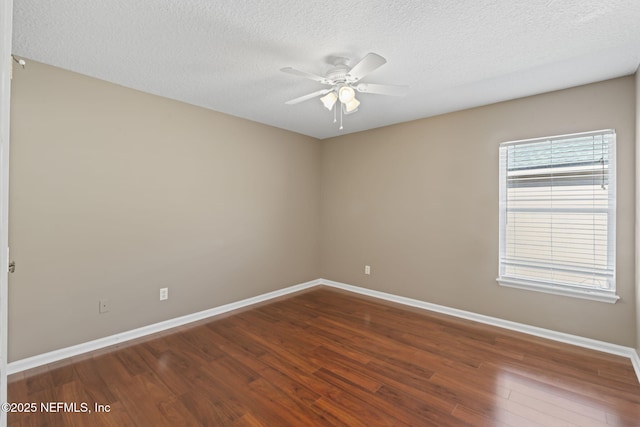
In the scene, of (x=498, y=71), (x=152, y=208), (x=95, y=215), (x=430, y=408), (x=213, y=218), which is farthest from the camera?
(x=213, y=218)

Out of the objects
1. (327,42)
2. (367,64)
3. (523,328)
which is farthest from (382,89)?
(523,328)

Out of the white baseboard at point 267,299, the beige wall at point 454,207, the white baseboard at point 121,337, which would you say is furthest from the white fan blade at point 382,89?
the white baseboard at point 121,337

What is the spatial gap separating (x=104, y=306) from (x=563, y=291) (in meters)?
4.31

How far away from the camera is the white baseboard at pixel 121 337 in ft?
7.62

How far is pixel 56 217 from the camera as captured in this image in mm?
2469

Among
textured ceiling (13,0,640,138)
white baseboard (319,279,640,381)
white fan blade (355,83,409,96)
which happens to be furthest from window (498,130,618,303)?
white fan blade (355,83,409,96)

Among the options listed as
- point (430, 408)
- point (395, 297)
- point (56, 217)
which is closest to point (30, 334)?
point (56, 217)

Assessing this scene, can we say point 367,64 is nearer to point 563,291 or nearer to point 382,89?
point 382,89

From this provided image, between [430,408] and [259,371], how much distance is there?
4.12ft

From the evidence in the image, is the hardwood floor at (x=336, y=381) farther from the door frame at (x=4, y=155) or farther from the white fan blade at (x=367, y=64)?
the white fan blade at (x=367, y=64)

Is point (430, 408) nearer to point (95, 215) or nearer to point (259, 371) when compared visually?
point (259, 371)

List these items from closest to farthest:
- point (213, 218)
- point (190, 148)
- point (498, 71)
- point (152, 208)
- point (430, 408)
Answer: point (430, 408), point (498, 71), point (152, 208), point (190, 148), point (213, 218)

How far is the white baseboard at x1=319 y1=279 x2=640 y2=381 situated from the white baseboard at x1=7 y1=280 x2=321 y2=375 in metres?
1.68

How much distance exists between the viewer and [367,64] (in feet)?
6.52
